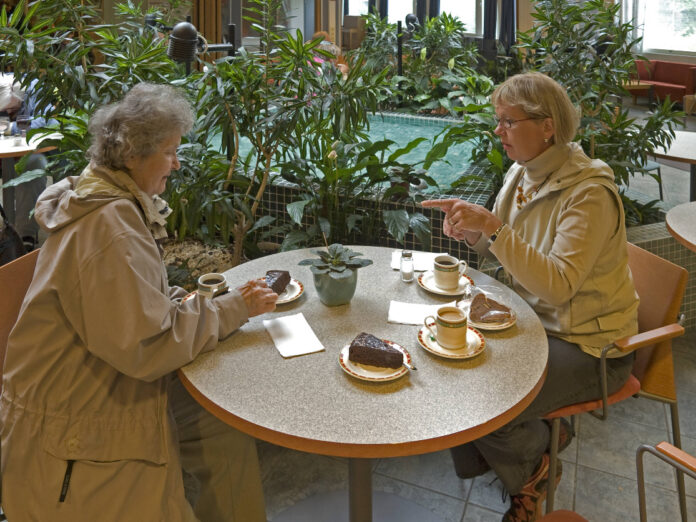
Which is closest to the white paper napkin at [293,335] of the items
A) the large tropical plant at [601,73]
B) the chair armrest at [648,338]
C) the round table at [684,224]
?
the chair armrest at [648,338]

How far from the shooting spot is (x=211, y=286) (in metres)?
1.77

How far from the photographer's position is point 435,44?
7281 mm

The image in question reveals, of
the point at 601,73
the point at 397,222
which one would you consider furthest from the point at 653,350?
the point at 601,73

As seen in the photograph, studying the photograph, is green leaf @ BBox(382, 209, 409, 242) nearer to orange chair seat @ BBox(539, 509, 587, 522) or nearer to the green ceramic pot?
the green ceramic pot

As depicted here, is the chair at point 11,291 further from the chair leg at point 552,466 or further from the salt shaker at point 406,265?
the chair leg at point 552,466

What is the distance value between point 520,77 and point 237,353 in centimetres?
125

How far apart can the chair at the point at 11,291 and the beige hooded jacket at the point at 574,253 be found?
4.33 ft

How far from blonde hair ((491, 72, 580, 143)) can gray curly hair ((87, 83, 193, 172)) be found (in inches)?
41.2

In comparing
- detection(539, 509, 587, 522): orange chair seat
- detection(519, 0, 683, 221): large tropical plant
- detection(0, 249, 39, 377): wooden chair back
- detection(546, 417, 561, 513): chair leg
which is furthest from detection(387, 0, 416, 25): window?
detection(539, 509, 587, 522): orange chair seat

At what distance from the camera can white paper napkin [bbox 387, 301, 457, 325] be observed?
5.82ft

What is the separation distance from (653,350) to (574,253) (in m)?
0.52

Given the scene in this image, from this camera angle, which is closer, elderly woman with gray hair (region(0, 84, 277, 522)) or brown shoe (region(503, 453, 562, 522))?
elderly woman with gray hair (region(0, 84, 277, 522))

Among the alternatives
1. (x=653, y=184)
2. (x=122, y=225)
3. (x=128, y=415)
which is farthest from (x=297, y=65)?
(x=653, y=184)

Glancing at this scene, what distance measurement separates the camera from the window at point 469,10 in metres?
12.2
